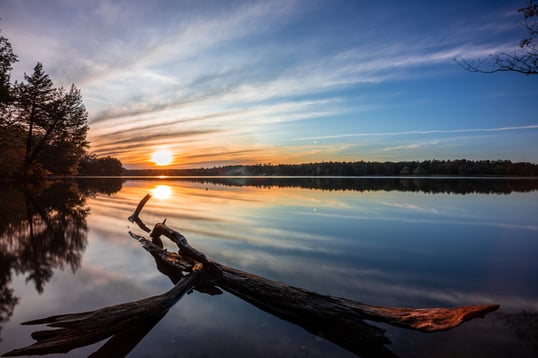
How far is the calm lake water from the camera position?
146 inches

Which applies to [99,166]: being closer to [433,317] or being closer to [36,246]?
[36,246]

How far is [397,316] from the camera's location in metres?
4.00

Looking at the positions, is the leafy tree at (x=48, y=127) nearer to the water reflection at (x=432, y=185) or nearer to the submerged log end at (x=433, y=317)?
the water reflection at (x=432, y=185)

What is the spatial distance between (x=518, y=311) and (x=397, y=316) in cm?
251

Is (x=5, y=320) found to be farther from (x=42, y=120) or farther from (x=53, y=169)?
(x=53, y=169)

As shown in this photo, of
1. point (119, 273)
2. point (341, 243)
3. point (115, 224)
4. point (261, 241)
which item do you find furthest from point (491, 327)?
point (115, 224)

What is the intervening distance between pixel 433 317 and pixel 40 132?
50.5 m

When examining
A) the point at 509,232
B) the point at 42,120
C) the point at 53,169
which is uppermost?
the point at 42,120

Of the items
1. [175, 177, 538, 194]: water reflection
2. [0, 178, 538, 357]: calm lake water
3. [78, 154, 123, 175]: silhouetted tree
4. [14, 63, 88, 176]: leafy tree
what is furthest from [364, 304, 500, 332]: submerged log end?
[78, 154, 123, 175]: silhouetted tree

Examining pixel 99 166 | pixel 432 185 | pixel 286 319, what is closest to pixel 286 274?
pixel 286 319

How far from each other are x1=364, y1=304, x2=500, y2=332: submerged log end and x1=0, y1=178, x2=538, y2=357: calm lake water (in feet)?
0.41

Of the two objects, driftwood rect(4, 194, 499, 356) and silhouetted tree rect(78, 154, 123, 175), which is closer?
driftwood rect(4, 194, 499, 356)

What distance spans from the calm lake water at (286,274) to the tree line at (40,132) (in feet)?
75.8

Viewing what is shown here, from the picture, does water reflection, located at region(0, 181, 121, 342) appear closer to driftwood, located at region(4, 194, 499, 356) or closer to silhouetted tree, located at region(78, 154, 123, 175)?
driftwood, located at region(4, 194, 499, 356)
